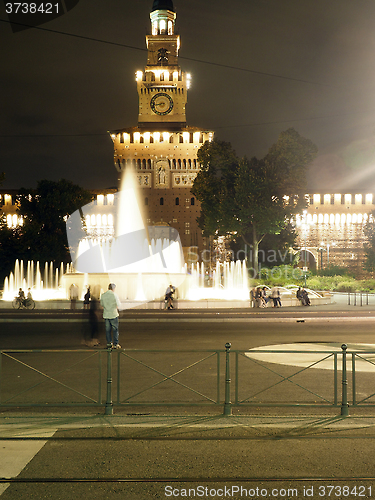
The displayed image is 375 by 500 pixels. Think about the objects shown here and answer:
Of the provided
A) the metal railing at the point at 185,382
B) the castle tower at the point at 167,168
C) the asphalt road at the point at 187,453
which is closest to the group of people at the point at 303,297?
the metal railing at the point at 185,382

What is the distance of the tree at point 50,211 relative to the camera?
5022cm

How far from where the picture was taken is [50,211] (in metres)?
52.8

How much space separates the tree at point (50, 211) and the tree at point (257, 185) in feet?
60.9

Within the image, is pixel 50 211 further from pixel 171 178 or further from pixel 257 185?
pixel 257 185

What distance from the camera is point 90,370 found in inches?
312

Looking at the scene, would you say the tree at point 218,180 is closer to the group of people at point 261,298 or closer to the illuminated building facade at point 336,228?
the group of people at point 261,298

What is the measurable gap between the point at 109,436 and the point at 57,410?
1321 mm

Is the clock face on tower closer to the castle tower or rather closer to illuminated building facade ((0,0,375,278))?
illuminated building facade ((0,0,375,278))

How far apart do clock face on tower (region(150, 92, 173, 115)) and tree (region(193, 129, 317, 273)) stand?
116ft

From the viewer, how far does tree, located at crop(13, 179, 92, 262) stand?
50219 mm

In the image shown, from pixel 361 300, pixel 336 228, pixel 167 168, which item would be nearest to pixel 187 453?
pixel 361 300

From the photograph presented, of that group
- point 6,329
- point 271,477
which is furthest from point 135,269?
point 271,477

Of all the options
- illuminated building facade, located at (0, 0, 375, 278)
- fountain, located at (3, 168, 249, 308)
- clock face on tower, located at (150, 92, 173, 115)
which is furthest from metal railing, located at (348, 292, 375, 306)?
clock face on tower, located at (150, 92, 173, 115)

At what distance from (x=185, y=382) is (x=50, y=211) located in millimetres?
48889
